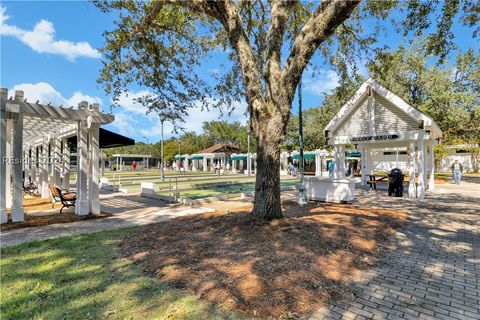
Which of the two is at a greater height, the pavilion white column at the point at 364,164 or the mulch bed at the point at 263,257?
the pavilion white column at the point at 364,164

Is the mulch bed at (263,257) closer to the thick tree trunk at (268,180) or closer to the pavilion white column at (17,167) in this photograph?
the thick tree trunk at (268,180)

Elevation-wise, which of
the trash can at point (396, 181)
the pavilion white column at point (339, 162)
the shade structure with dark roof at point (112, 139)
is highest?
the shade structure with dark roof at point (112, 139)

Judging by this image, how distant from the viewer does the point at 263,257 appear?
4660mm

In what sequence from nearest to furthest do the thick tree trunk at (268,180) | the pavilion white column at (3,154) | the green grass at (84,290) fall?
the green grass at (84,290) < the thick tree trunk at (268,180) < the pavilion white column at (3,154)

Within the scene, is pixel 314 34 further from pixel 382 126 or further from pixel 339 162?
pixel 339 162

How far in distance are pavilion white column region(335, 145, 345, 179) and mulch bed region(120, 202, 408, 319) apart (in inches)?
323

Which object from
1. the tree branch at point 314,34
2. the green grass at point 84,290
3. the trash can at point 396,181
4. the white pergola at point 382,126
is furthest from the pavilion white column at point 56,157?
the trash can at point 396,181

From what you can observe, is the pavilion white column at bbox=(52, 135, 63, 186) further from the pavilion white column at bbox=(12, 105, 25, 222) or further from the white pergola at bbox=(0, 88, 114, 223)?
the pavilion white column at bbox=(12, 105, 25, 222)

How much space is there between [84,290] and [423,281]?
4767 mm

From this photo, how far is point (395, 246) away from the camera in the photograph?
18.9 feet

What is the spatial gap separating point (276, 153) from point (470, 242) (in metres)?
4.59

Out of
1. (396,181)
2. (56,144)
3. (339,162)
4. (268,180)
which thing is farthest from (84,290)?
(339,162)

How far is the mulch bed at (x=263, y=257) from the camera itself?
3.46 meters

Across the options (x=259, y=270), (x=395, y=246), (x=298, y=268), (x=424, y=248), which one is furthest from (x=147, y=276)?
(x=424, y=248)
